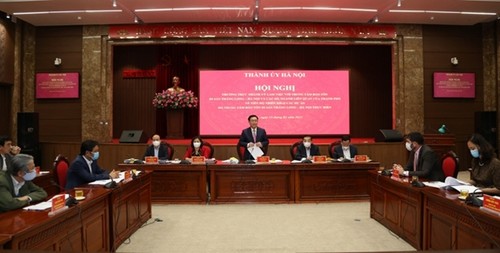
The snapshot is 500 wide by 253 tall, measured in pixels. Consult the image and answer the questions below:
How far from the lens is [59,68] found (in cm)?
866

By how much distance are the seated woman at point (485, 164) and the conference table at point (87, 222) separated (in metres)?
3.39

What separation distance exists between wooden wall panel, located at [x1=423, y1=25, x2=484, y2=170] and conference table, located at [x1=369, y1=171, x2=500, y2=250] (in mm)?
5168

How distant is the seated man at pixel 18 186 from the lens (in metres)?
2.46

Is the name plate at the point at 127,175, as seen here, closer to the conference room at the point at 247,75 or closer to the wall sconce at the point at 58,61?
the conference room at the point at 247,75

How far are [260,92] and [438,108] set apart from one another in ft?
14.0

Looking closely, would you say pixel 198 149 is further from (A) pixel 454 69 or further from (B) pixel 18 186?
(A) pixel 454 69

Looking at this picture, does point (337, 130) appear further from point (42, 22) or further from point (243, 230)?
point (42, 22)

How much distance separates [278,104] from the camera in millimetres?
9133

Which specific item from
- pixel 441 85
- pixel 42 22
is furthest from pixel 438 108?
pixel 42 22

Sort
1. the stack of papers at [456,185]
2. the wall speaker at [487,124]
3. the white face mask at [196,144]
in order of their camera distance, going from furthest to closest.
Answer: the wall speaker at [487,124] < the white face mask at [196,144] < the stack of papers at [456,185]

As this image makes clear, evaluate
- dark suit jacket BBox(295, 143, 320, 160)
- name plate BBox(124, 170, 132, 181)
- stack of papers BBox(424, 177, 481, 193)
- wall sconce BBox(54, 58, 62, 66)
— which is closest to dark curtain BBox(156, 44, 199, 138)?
wall sconce BBox(54, 58, 62, 66)

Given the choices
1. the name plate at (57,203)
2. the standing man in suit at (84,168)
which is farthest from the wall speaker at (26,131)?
the name plate at (57,203)

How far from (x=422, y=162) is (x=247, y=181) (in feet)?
7.92

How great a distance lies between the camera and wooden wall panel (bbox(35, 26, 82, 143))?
8648mm
